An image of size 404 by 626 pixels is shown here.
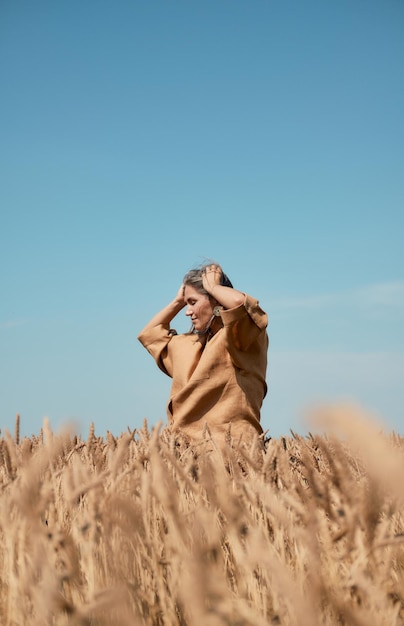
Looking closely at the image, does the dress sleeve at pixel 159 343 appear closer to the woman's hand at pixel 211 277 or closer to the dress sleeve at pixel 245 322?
the woman's hand at pixel 211 277

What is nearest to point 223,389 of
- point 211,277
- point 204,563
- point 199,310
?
point 199,310

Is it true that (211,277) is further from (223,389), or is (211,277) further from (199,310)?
(223,389)

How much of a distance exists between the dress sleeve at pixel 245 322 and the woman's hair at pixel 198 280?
0.35m

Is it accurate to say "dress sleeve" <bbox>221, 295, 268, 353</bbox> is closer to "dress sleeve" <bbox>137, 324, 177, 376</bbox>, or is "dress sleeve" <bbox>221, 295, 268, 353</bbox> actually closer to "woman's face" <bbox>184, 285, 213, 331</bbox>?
"woman's face" <bbox>184, 285, 213, 331</bbox>

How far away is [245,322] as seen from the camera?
2791 mm

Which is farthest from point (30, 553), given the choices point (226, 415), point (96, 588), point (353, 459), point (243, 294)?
point (226, 415)

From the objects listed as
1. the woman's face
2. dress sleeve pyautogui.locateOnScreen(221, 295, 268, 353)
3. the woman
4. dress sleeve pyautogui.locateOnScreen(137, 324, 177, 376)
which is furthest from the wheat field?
dress sleeve pyautogui.locateOnScreen(137, 324, 177, 376)

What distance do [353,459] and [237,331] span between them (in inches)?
31.1

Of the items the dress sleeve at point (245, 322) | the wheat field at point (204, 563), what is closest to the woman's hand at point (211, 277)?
the dress sleeve at point (245, 322)

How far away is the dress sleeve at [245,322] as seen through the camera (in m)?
2.73

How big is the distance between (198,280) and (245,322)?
479 millimetres

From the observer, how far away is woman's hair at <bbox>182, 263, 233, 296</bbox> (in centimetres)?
316

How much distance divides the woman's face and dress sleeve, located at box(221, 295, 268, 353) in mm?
288

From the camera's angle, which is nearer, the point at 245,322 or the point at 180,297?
the point at 245,322
